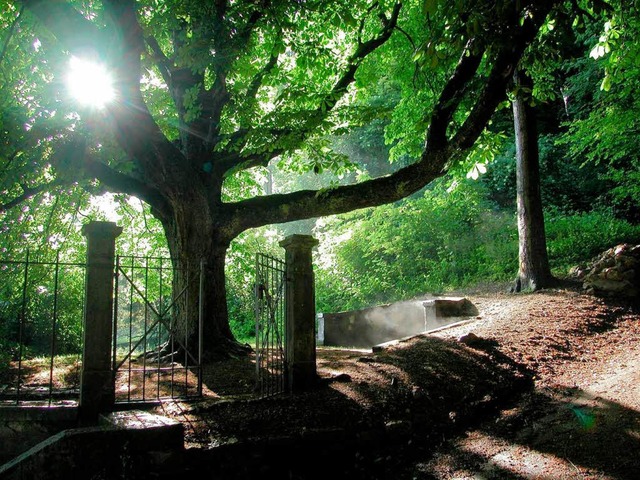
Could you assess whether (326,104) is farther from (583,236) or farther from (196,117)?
(583,236)

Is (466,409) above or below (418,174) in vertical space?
below

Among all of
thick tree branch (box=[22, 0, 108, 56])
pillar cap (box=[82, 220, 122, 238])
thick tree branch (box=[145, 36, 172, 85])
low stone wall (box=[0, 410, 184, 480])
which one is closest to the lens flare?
thick tree branch (box=[22, 0, 108, 56])

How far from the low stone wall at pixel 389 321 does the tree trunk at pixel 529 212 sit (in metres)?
1.73

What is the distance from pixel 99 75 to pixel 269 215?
3.48 metres

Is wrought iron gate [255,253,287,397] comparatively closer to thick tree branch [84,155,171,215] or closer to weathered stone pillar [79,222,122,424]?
weathered stone pillar [79,222,122,424]

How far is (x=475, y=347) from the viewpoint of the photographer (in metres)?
7.73

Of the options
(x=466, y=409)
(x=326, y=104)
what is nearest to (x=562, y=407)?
(x=466, y=409)

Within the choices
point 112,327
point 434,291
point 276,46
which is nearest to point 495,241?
point 434,291

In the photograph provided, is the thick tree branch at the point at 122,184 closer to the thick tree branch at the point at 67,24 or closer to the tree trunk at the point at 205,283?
the tree trunk at the point at 205,283

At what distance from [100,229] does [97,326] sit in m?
1.07

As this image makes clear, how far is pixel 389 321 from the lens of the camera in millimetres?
12312

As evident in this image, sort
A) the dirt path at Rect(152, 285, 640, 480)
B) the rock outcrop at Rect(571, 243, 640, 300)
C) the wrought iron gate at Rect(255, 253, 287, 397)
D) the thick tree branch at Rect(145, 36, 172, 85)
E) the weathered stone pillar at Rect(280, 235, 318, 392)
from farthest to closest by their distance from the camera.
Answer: the rock outcrop at Rect(571, 243, 640, 300) < the thick tree branch at Rect(145, 36, 172, 85) < the weathered stone pillar at Rect(280, 235, 318, 392) < the wrought iron gate at Rect(255, 253, 287, 397) < the dirt path at Rect(152, 285, 640, 480)

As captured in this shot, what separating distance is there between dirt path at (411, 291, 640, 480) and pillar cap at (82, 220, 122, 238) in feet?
13.6

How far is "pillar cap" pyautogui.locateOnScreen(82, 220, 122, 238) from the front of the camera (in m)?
5.14
